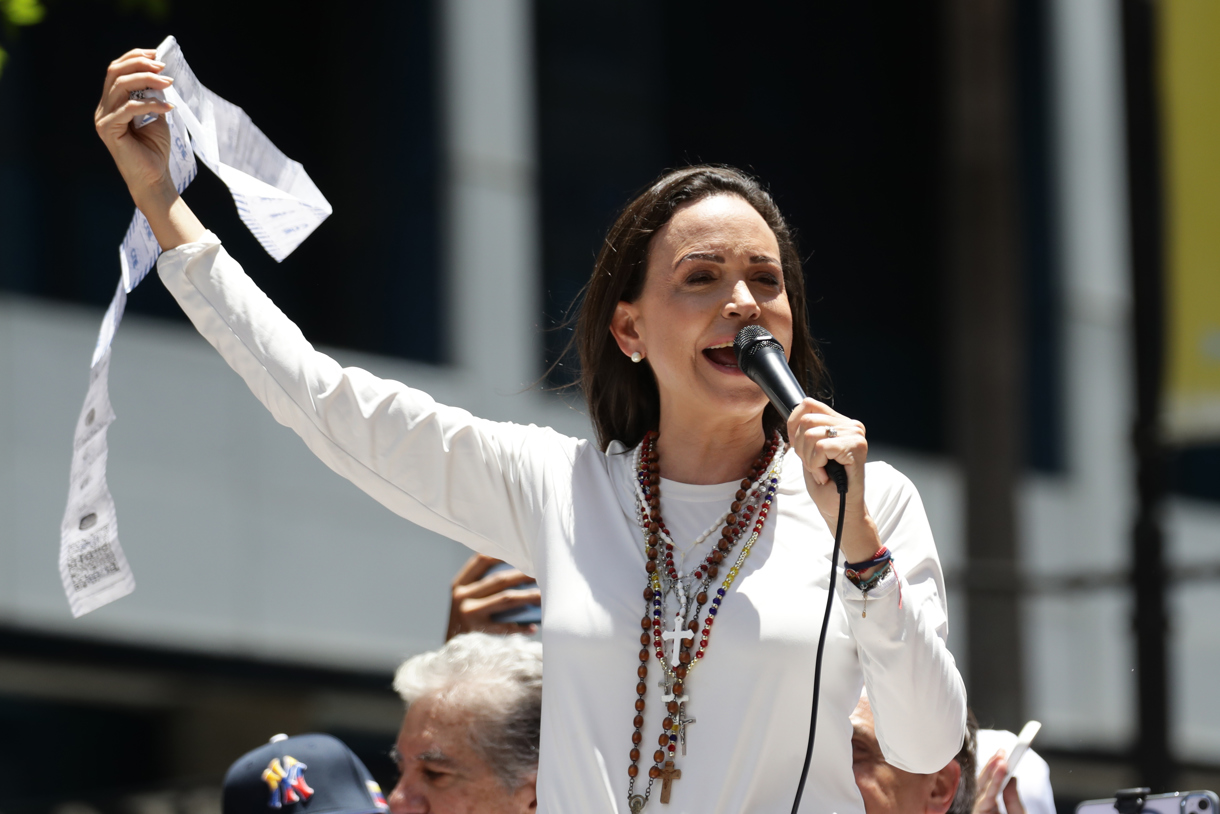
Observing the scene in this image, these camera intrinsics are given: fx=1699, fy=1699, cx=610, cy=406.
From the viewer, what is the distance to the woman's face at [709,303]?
2.61m

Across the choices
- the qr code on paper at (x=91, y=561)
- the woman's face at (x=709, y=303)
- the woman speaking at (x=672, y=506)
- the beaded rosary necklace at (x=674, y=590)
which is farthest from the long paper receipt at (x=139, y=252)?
the beaded rosary necklace at (x=674, y=590)

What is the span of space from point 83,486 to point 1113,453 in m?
11.3

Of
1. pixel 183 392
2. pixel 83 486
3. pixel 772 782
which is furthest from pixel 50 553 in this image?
pixel 772 782

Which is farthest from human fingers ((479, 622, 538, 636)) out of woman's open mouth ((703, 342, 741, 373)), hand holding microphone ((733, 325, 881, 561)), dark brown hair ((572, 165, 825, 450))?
hand holding microphone ((733, 325, 881, 561))

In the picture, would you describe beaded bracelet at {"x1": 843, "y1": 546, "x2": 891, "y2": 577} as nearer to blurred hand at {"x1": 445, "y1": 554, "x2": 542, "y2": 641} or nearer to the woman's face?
the woman's face

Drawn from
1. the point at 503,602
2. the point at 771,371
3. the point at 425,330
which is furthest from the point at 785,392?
the point at 425,330

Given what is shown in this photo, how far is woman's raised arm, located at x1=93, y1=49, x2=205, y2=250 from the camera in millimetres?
2734

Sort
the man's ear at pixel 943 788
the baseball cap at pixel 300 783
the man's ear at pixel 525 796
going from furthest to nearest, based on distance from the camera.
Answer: the baseball cap at pixel 300 783
the man's ear at pixel 525 796
the man's ear at pixel 943 788

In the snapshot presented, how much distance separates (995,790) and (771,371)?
4.58 ft

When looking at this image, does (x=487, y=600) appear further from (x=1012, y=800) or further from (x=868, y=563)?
(x=868, y=563)

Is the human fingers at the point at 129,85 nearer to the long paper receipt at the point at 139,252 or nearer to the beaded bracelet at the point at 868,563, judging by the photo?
the long paper receipt at the point at 139,252

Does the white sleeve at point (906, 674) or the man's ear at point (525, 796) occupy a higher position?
the white sleeve at point (906, 674)

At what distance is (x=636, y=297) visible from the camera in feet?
9.26

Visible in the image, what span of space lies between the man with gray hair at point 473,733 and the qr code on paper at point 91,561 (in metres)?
1.00
